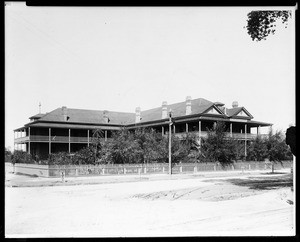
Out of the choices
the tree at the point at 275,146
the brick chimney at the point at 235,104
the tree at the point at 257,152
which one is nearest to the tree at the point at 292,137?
the tree at the point at 257,152

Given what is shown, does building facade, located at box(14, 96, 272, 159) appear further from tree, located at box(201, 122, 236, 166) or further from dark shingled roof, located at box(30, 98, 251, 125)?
tree, located at box(201, 122, 236, 166)

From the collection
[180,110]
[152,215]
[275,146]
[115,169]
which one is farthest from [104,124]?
[152,215]

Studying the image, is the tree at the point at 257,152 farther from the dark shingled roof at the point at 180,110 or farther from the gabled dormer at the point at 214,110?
the dark shingled roof at the point at 180,110

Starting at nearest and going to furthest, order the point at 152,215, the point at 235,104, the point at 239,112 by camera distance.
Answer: the point at 152,215
the point at 239,112
the point at 235,104

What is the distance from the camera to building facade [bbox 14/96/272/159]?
→ 40906 mm

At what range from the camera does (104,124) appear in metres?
47.1

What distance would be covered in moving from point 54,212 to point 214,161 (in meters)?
26.0

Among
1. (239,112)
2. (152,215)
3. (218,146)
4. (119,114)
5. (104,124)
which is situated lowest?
(152,215)

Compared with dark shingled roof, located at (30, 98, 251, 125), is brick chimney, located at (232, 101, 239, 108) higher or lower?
higher

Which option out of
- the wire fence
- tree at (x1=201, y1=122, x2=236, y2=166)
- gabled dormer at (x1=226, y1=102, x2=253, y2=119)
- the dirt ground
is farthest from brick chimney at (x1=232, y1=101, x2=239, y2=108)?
the dirt ground

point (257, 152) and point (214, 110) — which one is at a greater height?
point (214, 110)

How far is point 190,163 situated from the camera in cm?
3209

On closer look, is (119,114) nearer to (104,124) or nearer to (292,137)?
(104,124)
